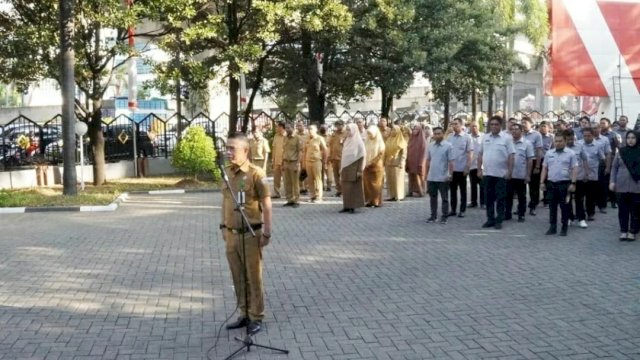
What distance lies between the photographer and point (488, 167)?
11.5 meters

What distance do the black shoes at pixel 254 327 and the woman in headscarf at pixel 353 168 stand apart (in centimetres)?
746

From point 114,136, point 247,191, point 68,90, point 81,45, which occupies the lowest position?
point 247,191

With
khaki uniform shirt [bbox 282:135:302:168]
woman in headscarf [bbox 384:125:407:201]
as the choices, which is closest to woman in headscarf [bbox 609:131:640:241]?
woman in headscarf [bbox 384:125:407:201]

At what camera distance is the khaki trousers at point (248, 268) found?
5.87 meters

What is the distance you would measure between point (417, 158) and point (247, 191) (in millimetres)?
10617

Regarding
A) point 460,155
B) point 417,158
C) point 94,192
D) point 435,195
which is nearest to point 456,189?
point 460,155

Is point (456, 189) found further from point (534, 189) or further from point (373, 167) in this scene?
point (373, 167)

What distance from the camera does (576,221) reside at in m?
12.0

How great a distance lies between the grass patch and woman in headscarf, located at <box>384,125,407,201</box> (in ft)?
19.1

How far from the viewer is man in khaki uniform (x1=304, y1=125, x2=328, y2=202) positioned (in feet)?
50.5

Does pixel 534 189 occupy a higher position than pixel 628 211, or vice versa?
pixel 534 189

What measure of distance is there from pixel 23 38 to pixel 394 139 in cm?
970

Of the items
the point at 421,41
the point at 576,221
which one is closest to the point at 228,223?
the point at 576,221

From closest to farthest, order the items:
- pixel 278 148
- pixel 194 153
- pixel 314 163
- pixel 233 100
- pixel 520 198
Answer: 1. pixel 520 198
2. pixel 314 163
3. pixel 278 148
4. pixel 194 153
5. pixel 233 100
